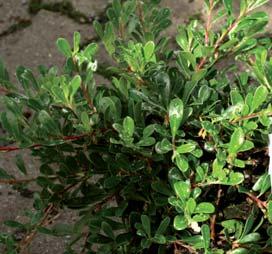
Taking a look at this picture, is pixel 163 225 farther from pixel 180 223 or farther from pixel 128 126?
pixel 128 126

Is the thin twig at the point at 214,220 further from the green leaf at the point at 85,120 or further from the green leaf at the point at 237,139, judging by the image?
the green leaf at the point at 85,120

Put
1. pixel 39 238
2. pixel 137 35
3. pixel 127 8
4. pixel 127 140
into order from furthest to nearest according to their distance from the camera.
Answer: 1. pixel 39 238
2. pixel 137 35
3. pixel 127 8
4. pixel 127 140

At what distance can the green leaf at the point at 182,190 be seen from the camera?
1.23 m

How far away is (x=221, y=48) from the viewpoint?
4.45 ft

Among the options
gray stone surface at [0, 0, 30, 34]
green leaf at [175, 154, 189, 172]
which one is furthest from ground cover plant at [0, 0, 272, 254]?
gray stone surface at [0, 0, 30, 34]

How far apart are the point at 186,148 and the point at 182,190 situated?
0.09m

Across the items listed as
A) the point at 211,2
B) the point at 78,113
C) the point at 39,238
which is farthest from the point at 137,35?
the point at 39,238

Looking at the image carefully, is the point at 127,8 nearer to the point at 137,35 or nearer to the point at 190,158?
the point at 137,35

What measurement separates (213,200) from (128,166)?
0.25 metres

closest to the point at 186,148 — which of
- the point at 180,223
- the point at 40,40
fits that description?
the point at 180,223

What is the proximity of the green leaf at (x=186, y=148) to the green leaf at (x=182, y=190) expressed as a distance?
65 millimetres

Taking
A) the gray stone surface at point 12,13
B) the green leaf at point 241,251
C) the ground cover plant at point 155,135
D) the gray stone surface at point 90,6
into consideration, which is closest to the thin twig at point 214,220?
the ground cover plant at point 155,135

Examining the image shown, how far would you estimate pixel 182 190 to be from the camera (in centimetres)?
123

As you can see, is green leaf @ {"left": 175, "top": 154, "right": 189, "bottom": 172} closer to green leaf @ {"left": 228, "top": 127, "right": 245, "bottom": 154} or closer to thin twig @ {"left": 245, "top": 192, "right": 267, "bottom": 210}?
green leaf @ {"left": 228, "top": 127, "right": 245, "bottom": 154}
